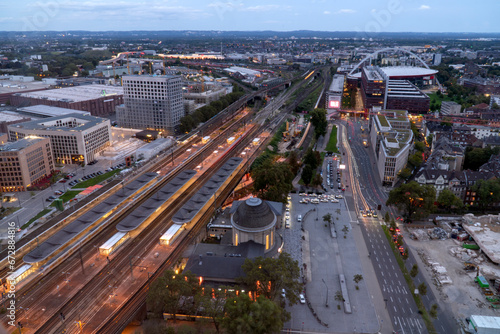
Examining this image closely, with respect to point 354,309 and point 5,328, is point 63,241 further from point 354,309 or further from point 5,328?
point 354,309

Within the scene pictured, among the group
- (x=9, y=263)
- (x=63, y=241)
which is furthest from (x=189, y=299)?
(x=9, y=263)

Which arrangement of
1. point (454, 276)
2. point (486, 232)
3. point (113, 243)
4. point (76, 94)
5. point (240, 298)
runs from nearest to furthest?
point (240, 298) → point (454, 276) → point (113, 243) → point (486, 232) → point (76, 94)

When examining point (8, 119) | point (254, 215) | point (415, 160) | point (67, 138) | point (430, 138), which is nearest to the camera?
point (254, 215)

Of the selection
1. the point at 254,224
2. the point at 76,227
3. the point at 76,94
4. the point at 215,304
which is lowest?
the point at 76,227

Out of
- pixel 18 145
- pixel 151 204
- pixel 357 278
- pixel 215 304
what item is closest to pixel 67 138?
pixel 18 145

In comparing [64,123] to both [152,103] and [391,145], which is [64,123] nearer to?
[152,103]

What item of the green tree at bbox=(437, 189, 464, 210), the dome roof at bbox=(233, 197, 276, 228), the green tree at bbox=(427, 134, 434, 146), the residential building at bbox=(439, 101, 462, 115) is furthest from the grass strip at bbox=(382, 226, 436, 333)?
the residential building at bbox=(439, 101, 462, 115)

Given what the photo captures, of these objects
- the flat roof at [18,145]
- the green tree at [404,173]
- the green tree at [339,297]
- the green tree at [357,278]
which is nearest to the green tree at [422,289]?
the green tree at [357,278]
